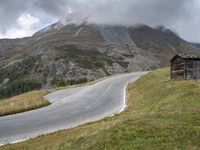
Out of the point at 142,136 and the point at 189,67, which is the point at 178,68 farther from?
the point at 142,136

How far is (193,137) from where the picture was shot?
1505cm

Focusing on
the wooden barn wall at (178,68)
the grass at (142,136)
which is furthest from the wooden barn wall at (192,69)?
the grass at (142,136)

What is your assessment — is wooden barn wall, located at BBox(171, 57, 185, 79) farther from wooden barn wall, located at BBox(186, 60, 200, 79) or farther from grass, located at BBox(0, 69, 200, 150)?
grass, located at BBox(0, 69, 200, 150)

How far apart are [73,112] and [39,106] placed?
774 centimetres

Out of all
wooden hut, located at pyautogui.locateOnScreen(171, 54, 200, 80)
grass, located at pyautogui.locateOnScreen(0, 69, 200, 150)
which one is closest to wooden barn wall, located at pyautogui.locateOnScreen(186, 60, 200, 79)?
wooden hut, located at pyautogui.locateOnScreen(171, 54, 200, 80)

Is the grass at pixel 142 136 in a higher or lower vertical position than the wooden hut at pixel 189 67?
lower

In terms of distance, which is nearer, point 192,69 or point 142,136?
point 142,136

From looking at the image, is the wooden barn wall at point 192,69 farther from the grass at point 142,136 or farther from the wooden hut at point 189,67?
the grass at point 142,136

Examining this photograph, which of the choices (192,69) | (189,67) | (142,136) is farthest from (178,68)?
(142,136)

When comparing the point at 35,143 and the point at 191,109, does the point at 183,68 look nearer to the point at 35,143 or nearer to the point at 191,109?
the point at 191,109

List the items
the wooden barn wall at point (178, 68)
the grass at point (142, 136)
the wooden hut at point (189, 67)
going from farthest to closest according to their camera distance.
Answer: the wooden barn wall at point (178, 68)
the wooden hut at point (189, 67)
the grass at point (142, 136)

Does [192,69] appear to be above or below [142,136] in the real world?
above

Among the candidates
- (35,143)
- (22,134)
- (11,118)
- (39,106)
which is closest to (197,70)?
→ (39,106)

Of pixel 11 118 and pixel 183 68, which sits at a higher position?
pixel 183 68
